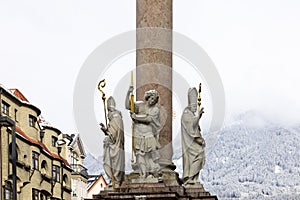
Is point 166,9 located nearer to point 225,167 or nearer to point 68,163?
point 68,163

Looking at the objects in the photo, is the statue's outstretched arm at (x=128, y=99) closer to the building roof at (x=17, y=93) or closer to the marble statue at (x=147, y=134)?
the marble statue at (x=147, y=134)

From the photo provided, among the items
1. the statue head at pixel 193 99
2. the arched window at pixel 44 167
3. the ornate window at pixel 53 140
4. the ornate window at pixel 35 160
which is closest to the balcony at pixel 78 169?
the ornate window at pixel 53 140

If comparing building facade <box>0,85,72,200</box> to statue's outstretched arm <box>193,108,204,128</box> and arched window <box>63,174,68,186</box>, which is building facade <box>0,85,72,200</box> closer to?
arched window <box>63,174,68,186</box>

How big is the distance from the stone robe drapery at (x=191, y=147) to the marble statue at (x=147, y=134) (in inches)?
34.2

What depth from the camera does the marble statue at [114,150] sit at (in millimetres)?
26266

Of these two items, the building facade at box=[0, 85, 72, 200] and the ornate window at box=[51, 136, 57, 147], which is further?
the ornate window at box=[51, 136, 57, 147]

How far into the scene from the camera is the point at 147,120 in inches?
1033

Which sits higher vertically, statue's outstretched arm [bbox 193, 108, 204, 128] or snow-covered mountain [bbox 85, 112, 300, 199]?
snow-covered mountain [bbox 85, 112, 300, 199]

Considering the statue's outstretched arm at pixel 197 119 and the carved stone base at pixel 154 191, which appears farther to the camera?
the statue's outstretched arm at pixel 197 119

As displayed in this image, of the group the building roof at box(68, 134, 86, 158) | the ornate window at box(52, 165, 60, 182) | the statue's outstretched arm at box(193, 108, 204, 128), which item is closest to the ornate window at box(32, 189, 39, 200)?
the ornate window at box(52, 165, 60, 182)

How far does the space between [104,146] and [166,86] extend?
2.85 m

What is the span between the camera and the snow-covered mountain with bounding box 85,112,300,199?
444 ft

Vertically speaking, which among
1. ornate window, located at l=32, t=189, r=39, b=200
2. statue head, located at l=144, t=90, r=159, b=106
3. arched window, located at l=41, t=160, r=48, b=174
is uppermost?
arched window, located at l=41, t=160, r=48, b=174

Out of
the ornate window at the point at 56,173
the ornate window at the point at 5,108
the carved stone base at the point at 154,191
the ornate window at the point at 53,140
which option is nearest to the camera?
the carved stone base at the point at 154,191
